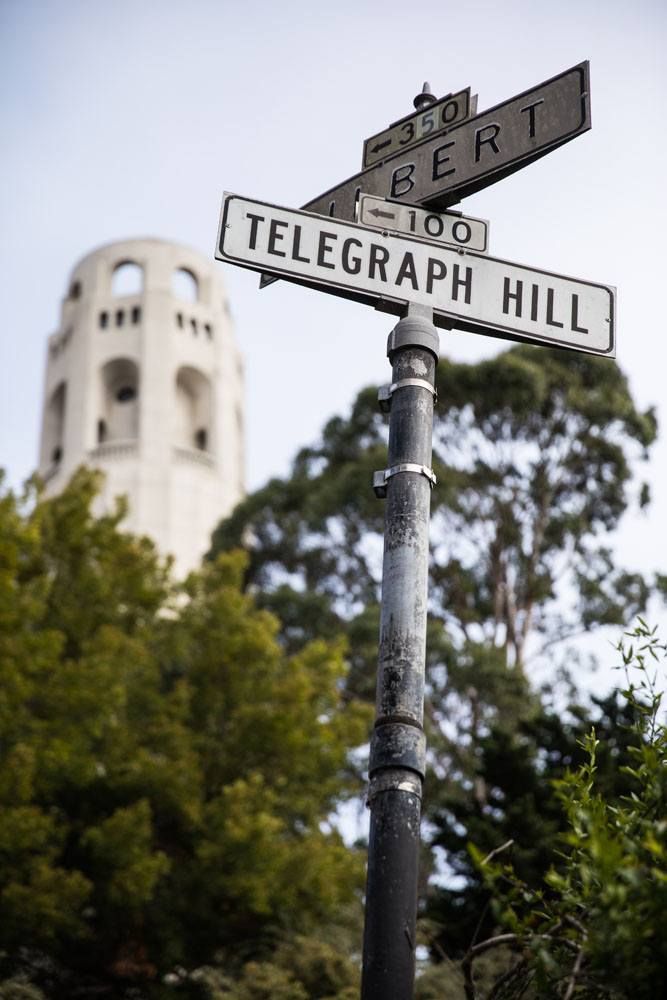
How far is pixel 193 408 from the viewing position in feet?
177

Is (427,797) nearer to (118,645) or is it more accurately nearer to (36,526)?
(118,645)

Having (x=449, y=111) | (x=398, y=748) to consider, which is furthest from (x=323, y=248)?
(x=398, y=748)

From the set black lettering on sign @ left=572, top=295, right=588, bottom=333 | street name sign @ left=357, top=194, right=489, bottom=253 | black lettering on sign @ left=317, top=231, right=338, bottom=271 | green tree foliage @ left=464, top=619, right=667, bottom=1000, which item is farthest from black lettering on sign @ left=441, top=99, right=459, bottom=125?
green tree foliage @ left=464, top=619, right=667, bottom=1000

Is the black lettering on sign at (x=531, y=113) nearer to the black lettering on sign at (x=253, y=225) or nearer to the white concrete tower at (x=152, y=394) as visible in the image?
the black lettering on sign at (x=253, y=225)

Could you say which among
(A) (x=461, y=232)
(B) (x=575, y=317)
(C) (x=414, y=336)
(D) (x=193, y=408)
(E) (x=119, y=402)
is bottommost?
(C) (x=414, y=336)

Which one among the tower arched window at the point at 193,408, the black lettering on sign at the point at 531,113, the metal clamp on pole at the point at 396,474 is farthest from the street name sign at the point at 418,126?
the tower arched window at the point at 193,408

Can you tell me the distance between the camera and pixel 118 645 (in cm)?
1827

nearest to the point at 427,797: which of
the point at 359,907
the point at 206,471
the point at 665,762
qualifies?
the point at 359,907

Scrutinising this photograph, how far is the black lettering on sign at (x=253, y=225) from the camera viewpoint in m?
5.12

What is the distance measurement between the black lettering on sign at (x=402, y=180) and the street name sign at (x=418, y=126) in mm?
89

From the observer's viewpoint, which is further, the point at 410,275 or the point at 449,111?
the point at 449,111

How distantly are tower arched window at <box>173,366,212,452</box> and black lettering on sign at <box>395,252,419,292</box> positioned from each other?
47062 mm

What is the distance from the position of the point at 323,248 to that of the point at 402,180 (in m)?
0.50

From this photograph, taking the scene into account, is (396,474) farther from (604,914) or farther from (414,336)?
(604,914)
